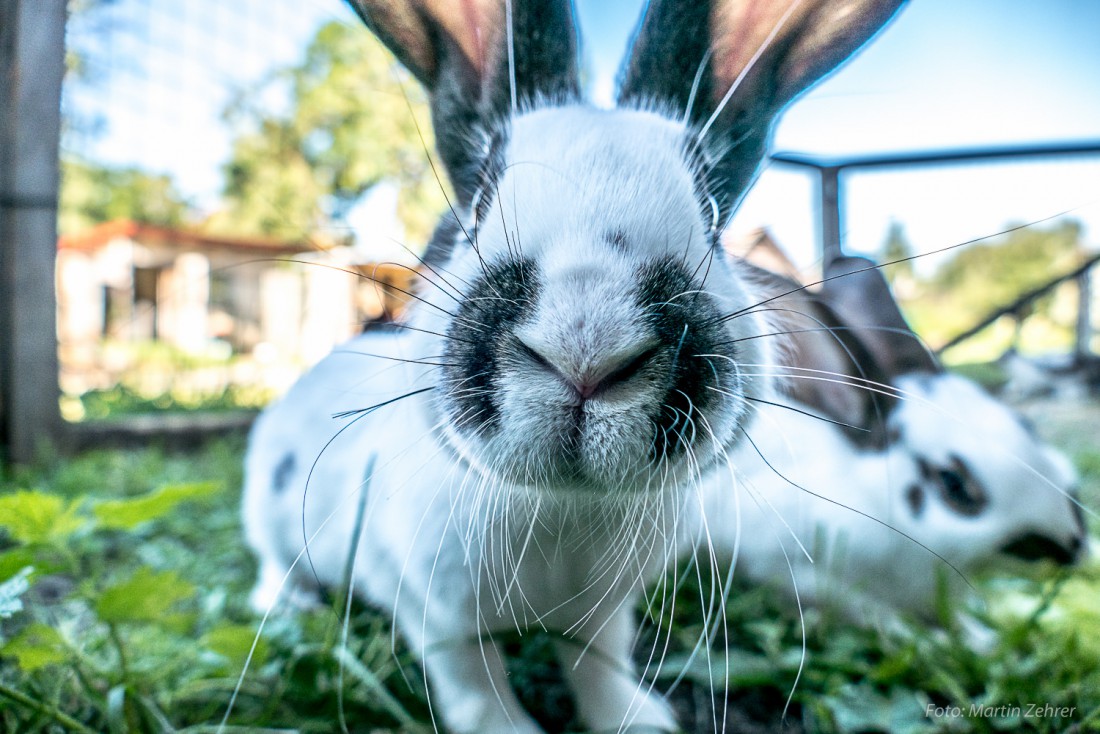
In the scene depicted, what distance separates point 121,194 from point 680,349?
14.1ft

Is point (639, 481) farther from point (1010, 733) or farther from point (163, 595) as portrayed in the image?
point (1010, 733)

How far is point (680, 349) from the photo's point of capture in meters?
0.72

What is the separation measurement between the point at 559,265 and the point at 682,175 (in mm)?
223

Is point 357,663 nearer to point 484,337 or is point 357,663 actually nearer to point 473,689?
point 473,689

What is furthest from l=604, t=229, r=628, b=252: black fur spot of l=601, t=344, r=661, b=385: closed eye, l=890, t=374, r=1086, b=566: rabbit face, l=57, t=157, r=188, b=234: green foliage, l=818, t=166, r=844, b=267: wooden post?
l=57, t=157, r=188, b=234: green foliage

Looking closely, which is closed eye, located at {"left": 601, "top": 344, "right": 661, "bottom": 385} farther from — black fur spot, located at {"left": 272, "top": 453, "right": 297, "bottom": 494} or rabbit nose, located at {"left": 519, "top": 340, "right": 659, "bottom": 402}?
black fur spot, located at {"left": 272, "top": 453, "right": 297, "bottom": 494}

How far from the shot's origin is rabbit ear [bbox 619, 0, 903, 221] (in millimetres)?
827

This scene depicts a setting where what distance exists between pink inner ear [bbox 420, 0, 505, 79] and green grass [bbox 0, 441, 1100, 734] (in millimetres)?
757

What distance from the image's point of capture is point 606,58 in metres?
0.94

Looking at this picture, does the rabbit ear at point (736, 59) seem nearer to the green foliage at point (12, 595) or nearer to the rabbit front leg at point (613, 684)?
the rabbit front leg at point (613, 684)

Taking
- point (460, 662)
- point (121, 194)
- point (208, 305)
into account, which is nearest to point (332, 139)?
point (460, 662)

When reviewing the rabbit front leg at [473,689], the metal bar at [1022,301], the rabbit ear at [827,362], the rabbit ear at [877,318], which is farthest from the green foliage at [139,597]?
the metal bar at [1022,301]

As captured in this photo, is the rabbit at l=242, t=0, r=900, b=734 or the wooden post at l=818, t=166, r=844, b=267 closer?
the rabbit at l=242, t=0, r=900, b=734

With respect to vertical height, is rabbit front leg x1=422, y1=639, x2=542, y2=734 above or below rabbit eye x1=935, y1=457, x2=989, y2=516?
below
